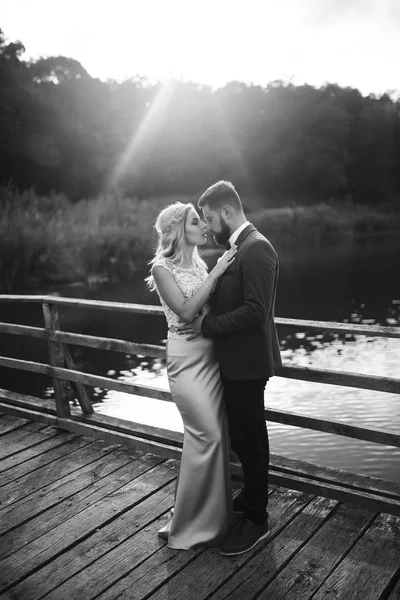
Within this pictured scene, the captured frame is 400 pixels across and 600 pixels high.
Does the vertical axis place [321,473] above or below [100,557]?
above

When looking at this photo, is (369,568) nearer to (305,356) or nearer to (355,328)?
(355,328)

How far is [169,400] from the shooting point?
4.13m

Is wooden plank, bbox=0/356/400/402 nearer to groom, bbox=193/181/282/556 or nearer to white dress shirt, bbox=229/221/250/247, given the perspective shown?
groom, bbox=193/181/282/556

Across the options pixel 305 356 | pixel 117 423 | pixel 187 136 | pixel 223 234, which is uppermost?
pixel 187 136

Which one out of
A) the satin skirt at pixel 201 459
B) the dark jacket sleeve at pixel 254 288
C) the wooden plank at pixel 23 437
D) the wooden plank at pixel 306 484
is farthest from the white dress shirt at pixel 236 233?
the wooden plank at pixel 23 437

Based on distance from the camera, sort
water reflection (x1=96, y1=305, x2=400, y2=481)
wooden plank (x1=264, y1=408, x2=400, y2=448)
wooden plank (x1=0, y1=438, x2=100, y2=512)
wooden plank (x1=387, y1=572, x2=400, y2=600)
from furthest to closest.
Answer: water reflection (x1=96, y1=305, x2=400, y2=481) → wooden plank (x1=0, y1=438, x2=100, y2=512) → wooden plank (x1=264, y1=408, x2=400, y2=448) → wooden plank (x1=387, y1=572, x2=400, y2=600)

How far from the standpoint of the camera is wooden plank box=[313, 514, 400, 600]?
2.80 metres

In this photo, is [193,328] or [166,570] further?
[193,328]

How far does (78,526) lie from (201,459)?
0.88 meters

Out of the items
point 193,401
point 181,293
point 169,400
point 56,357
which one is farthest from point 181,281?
point 56,357

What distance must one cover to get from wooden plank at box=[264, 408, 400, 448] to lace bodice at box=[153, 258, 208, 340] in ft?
2.75

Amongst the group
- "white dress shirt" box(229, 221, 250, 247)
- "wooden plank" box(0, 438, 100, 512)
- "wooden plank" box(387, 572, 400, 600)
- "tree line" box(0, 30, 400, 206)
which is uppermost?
"tree line" box(0, 30, 400, 206)

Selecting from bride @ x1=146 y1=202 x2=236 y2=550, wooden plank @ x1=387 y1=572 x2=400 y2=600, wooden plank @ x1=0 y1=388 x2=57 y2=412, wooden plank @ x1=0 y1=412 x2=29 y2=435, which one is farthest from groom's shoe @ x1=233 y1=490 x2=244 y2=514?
wooden plank @ x1=0 y1=412 x2=29 y2=435

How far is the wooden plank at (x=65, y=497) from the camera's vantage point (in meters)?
3.49
